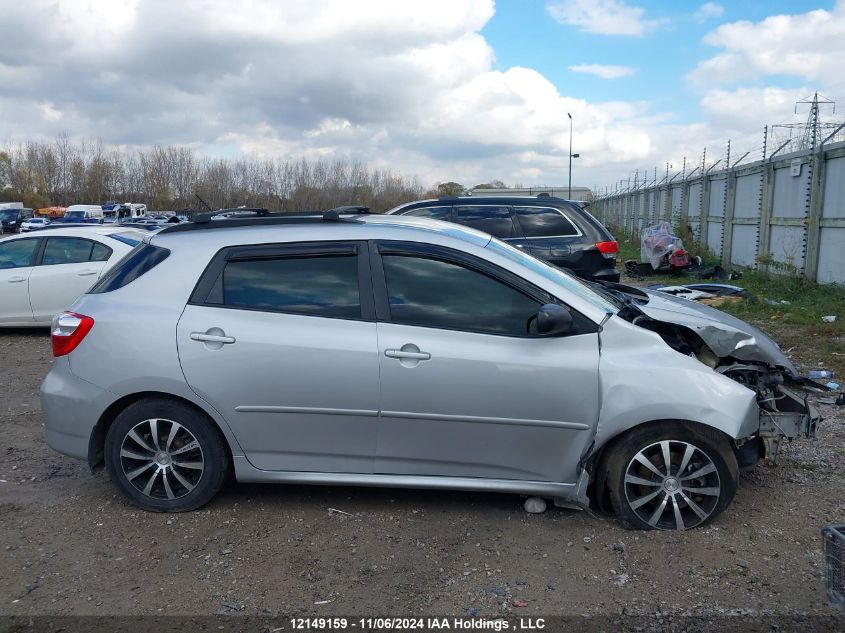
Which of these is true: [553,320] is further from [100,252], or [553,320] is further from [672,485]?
[100,252]

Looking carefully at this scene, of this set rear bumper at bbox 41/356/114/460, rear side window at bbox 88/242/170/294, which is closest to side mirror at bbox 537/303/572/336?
rear side window at bbox 88/242/170/294

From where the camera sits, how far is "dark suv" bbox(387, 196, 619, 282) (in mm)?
9953

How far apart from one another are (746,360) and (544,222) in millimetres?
5932

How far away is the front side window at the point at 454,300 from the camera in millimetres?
4023

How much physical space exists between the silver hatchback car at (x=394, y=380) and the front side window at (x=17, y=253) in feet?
22.0

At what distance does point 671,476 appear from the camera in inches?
155

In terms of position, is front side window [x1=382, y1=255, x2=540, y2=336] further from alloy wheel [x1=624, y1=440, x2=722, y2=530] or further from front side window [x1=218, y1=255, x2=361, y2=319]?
alloy wheel [x1=624, y1=440, x2=722, y2=530]

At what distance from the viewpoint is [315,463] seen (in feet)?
13.7

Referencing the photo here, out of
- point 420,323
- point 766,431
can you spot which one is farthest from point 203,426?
point 766,431

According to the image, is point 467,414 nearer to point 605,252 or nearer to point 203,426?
point 203,426

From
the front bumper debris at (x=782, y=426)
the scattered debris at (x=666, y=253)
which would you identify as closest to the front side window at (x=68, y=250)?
the front bumper debris at (x=782, y=426)

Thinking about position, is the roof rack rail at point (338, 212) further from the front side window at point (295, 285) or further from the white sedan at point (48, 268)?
the white sedan at point (48, 268)

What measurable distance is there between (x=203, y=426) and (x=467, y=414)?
154 cm

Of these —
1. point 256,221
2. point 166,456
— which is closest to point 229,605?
point 166,456
